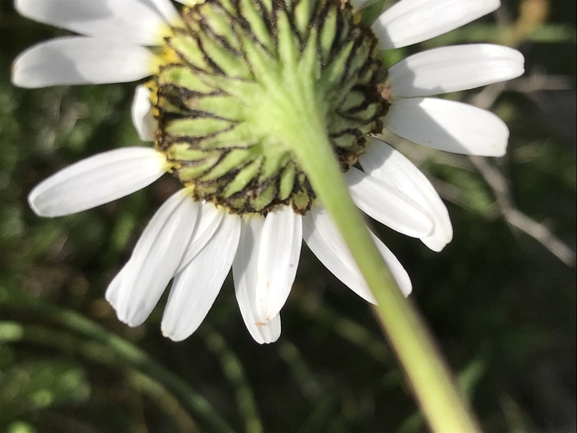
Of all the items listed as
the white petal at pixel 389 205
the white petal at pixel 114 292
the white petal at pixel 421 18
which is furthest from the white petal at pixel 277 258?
the white petal at pixel 421 18

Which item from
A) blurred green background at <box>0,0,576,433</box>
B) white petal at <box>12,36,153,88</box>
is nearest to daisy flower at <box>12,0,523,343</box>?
white petal at <box>12,36,153,88</box>

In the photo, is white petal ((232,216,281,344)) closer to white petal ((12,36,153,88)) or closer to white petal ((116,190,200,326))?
white petal ((116,190,200,326))

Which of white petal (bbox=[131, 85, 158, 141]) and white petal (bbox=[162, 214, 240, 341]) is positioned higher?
white petal (bbox=[131, 85, 158, 141])

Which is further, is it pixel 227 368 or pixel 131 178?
pixel 227 368

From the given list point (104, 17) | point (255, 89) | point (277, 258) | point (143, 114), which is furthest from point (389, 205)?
point (104, 17)

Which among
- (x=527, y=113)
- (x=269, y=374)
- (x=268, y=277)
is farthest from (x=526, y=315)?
(x=268, y=277)

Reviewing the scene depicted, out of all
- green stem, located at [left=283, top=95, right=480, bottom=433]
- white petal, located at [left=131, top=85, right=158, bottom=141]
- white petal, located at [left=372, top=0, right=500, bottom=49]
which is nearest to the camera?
green stem, located at [left=283, top=95, right=480, bottom=433]

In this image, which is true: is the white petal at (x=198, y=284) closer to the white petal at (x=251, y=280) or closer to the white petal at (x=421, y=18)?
the white petal at (x=251, y=280)

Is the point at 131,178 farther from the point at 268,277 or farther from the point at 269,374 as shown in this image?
the point at 269,374
